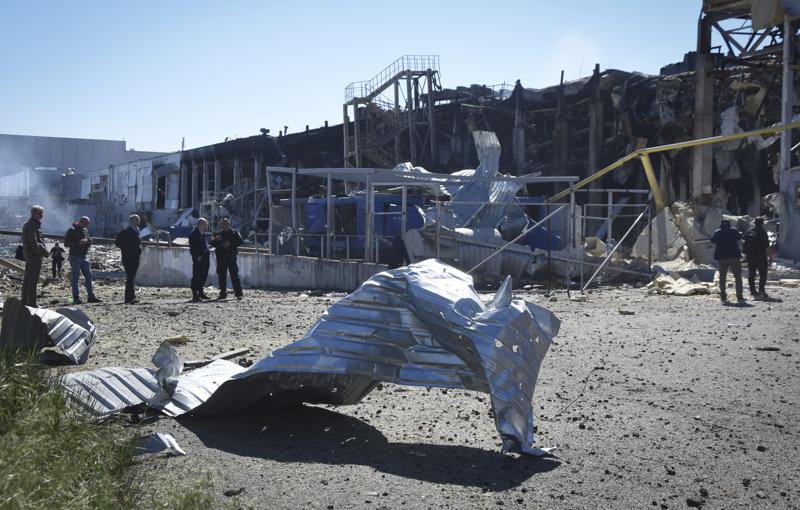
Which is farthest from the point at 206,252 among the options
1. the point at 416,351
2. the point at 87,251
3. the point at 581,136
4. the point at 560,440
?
the point at 581,136

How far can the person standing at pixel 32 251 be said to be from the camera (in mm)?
13680

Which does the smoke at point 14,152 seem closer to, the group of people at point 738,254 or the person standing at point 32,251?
the person standing at point 32,251

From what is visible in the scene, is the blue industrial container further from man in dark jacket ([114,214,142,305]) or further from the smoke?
the smoke

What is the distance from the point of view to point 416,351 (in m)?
5.87

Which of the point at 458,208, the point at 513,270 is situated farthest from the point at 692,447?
the point at 458,208

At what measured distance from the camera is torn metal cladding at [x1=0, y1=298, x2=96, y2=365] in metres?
8.09

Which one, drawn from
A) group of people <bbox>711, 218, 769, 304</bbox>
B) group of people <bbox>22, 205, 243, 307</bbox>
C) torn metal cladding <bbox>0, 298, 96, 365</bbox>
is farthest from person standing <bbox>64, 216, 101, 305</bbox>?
group of people <bbox>711, 218, 769, 304</bbox>

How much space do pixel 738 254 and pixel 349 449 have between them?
489 inches

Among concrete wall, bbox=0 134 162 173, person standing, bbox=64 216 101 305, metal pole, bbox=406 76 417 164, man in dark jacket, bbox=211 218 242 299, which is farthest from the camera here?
concrete wall, bbox=0 134 162 173

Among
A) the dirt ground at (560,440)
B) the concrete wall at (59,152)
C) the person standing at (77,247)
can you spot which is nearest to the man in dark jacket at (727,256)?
the dirt ground at (560,440)

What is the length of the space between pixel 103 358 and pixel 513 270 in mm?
13090

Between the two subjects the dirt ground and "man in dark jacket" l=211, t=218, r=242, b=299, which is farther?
"man in dark jacket" l=211, t=218, r=242, b=299

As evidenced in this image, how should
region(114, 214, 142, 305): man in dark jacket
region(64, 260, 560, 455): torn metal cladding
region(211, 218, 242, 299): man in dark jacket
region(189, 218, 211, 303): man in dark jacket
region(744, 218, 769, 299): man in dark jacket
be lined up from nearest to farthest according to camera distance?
region(64, 260, 560, 455): torn metal cladding
region(114, 214, 142, 305): man in dark jacket
region(744, 218, 769, 299): man in dark jacket
region(189, 218, 211, 303): man in dark jacket
region(211, 218, 242, 299): man in dark jacket

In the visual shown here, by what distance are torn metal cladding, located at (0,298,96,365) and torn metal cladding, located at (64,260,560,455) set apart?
2.09m
